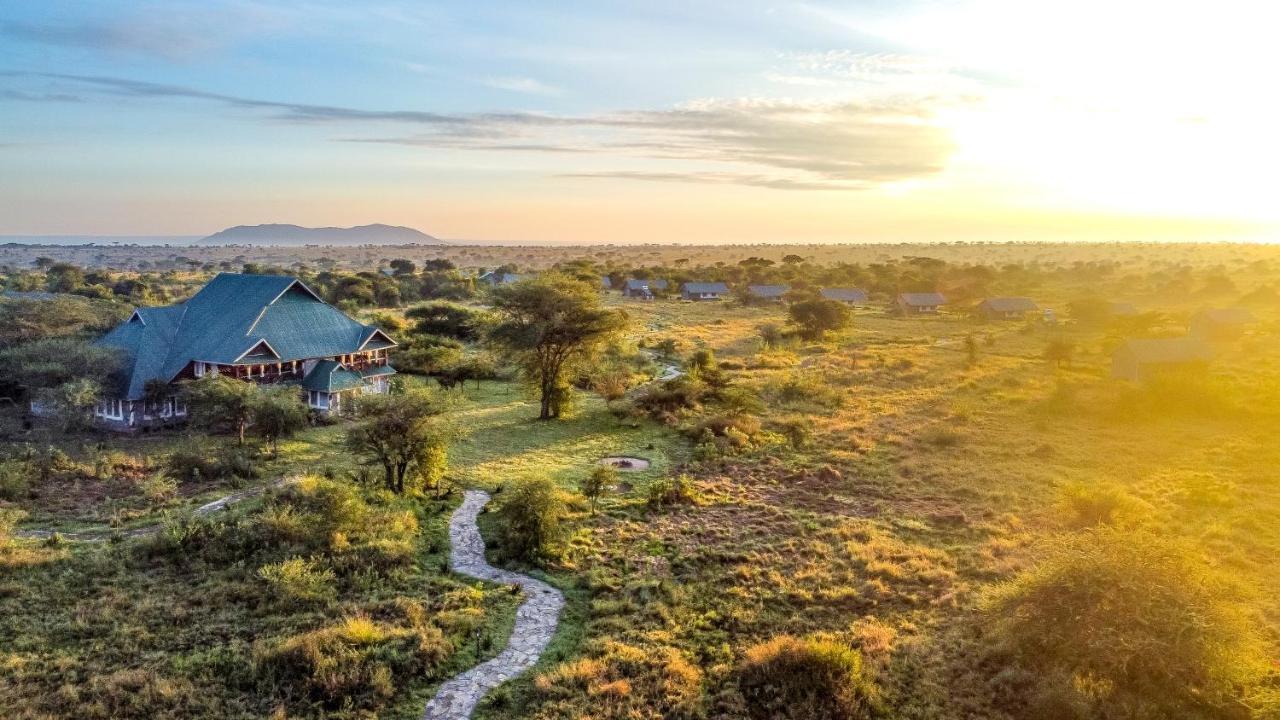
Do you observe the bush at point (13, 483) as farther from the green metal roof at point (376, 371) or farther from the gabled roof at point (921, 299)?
the gabled roof at point (921, 299)

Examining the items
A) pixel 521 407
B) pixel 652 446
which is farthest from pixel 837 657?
pixel 521 407

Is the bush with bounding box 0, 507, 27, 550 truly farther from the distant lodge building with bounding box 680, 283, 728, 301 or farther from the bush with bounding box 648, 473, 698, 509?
the distant lodge building with bounding box 680, 283, 728, 301

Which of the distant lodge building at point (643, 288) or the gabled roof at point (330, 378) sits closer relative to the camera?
the gabled roof at point (330, 378)

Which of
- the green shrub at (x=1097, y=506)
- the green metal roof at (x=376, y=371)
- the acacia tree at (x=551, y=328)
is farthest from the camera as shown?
the green metal roof at (x=376, y=371)

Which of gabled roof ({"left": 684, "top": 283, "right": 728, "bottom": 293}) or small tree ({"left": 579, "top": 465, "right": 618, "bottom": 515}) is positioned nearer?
small tree ({"left": 579, "top": 465, "right": 618, "bottom": 515})

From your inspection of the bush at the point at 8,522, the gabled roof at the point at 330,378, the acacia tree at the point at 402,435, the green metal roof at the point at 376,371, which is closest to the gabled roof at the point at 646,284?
the green metal roof at the point at 376,371

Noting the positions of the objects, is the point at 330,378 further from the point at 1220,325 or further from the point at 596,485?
the point at 1220,325

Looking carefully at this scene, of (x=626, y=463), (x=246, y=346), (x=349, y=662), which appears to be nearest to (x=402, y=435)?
(x=626, y=463)

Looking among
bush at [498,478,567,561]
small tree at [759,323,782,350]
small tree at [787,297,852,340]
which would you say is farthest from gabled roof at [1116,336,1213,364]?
bush at [498,478,567,561]
